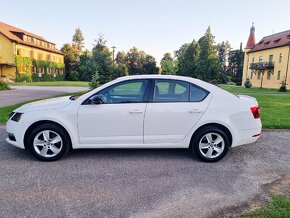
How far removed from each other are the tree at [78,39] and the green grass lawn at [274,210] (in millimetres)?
90791

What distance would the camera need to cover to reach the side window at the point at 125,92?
4.43 metres

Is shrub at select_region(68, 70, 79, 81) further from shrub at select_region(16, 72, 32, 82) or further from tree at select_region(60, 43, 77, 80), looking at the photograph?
shrub at select_region(16, 72, 32, 82)

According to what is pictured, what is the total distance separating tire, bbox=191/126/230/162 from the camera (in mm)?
4457

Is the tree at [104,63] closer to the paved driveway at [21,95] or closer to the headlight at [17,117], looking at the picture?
the paved driveway at [21,95]

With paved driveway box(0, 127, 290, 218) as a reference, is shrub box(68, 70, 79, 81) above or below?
above

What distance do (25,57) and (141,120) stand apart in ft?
146

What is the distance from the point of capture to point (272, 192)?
339 cm

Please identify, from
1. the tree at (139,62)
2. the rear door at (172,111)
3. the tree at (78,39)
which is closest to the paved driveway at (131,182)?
the rear door at (172,111)

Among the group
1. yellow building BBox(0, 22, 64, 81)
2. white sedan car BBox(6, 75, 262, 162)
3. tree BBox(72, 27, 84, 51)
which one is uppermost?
tree BBox(72, 27, 84, 51)

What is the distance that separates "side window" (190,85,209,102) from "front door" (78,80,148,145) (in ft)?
2.97

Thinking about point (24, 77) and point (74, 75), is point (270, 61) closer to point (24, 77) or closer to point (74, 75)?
point (74, 75)

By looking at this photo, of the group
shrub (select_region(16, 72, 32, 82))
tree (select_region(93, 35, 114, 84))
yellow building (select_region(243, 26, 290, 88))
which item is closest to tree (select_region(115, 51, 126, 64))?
shrub (select_region(16, 72, 32, 82))

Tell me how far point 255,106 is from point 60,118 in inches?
148

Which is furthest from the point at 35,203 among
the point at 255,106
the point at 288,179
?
the point at 255,106
